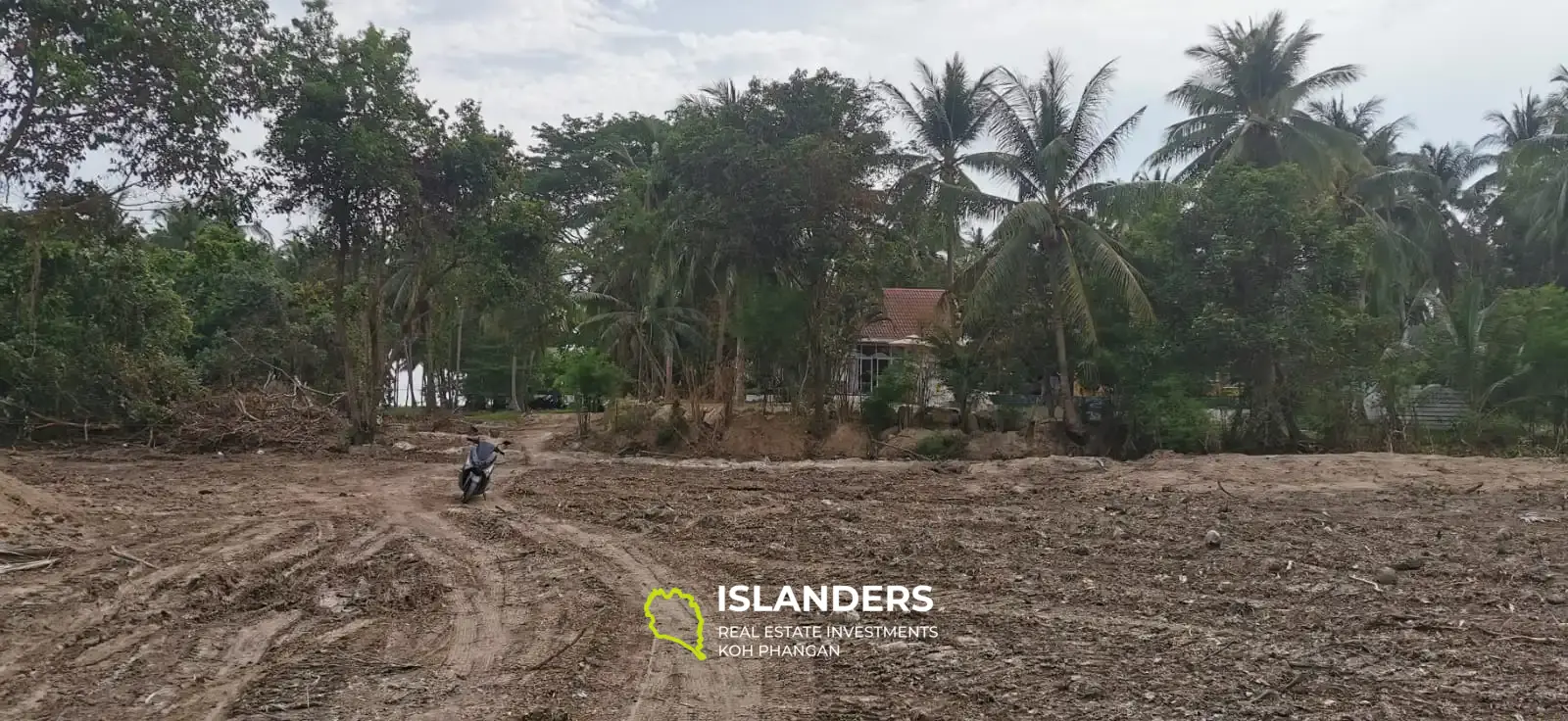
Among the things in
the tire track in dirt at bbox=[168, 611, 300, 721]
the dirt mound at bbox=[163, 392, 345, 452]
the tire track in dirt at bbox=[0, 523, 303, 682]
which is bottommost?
the tire track in dirt at bbox=[168, 611, 300, 721]

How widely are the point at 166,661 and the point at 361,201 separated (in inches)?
556

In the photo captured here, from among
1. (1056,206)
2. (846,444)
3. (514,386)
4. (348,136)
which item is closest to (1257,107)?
(1056,206)

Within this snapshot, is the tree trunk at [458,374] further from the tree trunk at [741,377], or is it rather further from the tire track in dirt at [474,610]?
the tire track in dirt at [474,610]

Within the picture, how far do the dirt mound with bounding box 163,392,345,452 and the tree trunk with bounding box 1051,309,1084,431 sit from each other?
14.2m

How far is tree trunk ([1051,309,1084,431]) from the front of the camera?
1867cm

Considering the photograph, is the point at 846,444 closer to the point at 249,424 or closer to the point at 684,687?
the point at 249,424

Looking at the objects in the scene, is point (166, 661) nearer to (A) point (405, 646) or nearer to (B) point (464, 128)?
(A) point (405, 646)

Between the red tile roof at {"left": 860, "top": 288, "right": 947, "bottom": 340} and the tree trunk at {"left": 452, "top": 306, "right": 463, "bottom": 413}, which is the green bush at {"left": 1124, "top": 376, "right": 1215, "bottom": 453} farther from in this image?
the tree trunk at {"left": 452, "top": 306, "right": 463, "bottom": 413}

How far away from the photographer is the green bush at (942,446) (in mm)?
17594

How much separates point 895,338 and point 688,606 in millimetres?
20453

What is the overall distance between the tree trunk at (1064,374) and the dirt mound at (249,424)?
46.7ft

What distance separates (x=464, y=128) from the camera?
58.0 feet

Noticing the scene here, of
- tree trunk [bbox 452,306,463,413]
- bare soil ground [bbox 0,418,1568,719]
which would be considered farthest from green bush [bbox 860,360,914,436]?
tree trunk [bbox 452,306,463,413]

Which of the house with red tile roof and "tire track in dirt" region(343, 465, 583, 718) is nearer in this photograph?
"tire track in dirt" region(343, 465, 583, 718)
